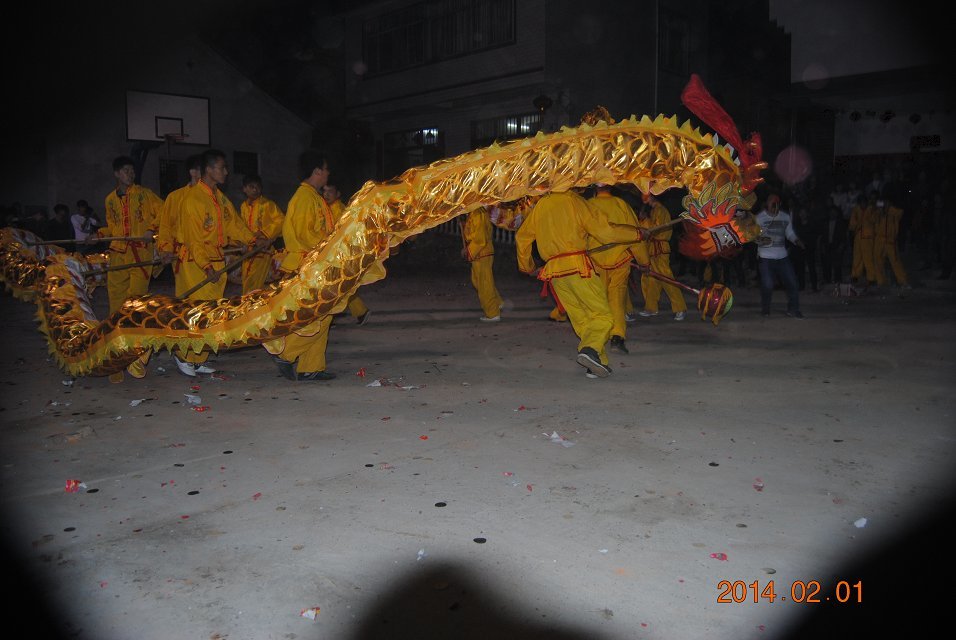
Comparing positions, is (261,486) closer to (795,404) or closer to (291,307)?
(291,307)

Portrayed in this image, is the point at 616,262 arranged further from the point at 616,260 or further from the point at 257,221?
the point at 257,221

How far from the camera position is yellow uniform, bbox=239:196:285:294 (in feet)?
27.4

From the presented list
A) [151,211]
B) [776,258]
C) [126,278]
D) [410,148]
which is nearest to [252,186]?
[151,211]

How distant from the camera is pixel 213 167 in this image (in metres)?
6.50

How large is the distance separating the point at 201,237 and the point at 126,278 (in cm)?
193

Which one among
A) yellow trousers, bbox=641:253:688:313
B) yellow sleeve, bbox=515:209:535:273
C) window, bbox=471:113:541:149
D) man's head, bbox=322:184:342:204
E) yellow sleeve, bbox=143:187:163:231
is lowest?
yellow trousers, bbox=641:253:688:313

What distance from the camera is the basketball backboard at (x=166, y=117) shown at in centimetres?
2020

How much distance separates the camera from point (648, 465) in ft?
13.0

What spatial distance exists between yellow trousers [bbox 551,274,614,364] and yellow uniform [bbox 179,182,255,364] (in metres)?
3.13

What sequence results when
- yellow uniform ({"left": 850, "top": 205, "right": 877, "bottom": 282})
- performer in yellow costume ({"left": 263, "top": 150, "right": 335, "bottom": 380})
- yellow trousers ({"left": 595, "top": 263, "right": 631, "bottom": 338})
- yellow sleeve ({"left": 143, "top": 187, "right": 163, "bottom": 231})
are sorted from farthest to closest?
yellow uniform ({"left": 850, "top": 205, "right": 877, "bottom": 282}), yellow sleeve ({"left": 143, "top": 187, "right": 163, "bottom": 231}), yellow trousers ({"left": 595, "top": 263, "right": 631, "bottom": 338}), performer in yellow costume ({"left": 263, "top": 150, "right": 335, "bottom": 380})

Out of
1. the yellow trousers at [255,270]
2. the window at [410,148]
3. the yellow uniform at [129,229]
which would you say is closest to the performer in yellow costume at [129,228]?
the yellow uniform at [129,229]

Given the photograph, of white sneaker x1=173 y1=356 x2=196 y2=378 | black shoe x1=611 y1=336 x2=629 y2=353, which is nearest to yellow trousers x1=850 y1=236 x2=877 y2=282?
black shoe x1=611 y1=336 x2=629 y2=353

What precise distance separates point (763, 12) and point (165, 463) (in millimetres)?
21459

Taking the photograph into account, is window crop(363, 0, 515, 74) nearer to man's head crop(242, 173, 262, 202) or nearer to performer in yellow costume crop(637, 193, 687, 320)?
performer in yellow costume crop(637, 193, 687, 320)
